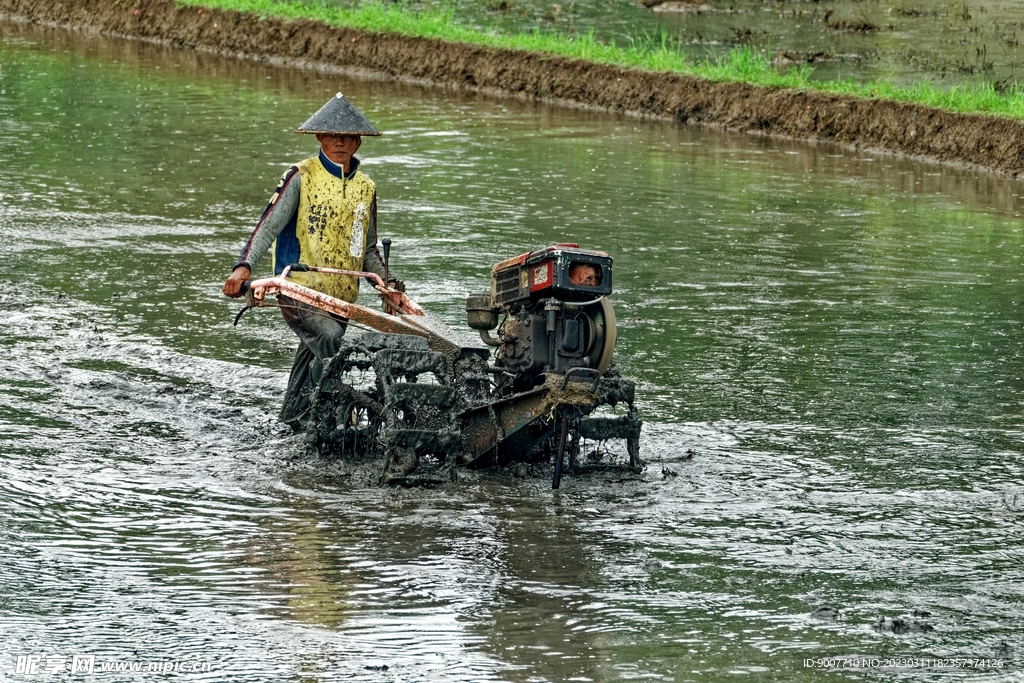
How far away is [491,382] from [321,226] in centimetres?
115

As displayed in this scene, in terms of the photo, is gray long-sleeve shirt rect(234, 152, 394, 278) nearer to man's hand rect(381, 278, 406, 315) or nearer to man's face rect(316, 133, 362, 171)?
man's face rect(316, 133, 362, 171)

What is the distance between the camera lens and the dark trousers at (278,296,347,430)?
8078 millimetres

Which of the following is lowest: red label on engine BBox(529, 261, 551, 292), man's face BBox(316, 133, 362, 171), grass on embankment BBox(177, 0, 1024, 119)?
red label on engine BBox(529, 261, 551, 292)

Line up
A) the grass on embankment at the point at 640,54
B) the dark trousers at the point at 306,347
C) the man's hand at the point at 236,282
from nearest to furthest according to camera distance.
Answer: the man's hand at the point at 236,282 → the dark trousers at the point at 306,347 → the grass on embankment at the point at 640,54

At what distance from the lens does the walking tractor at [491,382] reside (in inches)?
289

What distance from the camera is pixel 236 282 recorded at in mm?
7941

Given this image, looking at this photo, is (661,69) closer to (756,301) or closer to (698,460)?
(756,301)

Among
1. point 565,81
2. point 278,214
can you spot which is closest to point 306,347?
point 278,214

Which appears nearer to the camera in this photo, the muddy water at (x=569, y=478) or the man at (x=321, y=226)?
the muddy water at (x=569, y=478)

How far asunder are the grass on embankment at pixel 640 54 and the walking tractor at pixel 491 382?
1109 cm

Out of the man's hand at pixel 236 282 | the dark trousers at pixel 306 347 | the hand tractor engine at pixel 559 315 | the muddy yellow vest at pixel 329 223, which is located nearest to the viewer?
the hand tractor engine at pixel 559 315

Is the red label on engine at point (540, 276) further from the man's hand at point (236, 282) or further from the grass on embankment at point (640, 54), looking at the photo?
the grass on embankment at point (640, 54)

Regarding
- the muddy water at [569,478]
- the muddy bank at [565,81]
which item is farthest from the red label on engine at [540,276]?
the muddy bank at [565,81]

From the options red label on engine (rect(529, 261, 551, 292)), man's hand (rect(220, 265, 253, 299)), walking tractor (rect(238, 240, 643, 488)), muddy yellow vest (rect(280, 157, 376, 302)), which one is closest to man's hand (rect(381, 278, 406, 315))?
walking tractor (rect(238, 240, 643, 488))
